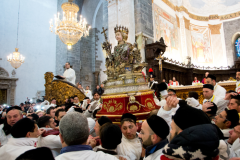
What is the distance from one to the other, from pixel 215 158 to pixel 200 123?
240mm

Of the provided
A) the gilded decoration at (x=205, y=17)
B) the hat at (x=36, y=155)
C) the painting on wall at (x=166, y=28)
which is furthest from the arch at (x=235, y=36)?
the hat at (x=36, y=155)

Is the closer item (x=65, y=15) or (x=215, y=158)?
(x=215, y=158)

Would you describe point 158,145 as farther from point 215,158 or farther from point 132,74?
point 132,74

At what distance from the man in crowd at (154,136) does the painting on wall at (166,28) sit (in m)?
10.3

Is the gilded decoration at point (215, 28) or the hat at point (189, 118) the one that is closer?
the hat at point (189, 118)

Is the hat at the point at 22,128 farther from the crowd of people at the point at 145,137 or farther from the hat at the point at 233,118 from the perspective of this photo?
the hat at the point at 233,118

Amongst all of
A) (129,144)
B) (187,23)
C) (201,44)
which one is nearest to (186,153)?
(129,144)

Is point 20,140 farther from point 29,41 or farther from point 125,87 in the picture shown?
point 29,41

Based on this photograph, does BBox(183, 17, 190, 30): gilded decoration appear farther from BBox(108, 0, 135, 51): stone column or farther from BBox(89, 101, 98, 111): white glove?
BBox(89, 101, 98, 111): white glove

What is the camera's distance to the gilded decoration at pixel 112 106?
13.6ft

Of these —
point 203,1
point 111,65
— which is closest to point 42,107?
point 111,65

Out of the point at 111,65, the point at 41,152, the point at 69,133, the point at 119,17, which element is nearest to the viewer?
the point at 41,152

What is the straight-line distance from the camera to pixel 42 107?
6156mm

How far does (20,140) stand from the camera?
6.11ft
